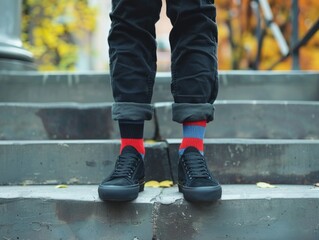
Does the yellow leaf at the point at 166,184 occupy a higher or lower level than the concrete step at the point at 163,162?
lower

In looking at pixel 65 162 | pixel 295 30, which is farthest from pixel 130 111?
pixel 295 30

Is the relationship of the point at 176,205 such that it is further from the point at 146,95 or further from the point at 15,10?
the point at 15,10

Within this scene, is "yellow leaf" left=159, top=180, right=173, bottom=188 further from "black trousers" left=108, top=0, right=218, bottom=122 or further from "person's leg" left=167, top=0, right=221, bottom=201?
"black trousers" left=108, top=0, right=218, bottom=122

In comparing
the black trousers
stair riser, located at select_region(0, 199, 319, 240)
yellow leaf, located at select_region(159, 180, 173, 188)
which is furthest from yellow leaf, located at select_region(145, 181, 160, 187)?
the black trousers

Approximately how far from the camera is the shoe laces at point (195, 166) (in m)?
1.75

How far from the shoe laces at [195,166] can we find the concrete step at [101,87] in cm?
116

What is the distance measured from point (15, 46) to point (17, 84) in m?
0.60

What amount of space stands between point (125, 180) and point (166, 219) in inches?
9.0

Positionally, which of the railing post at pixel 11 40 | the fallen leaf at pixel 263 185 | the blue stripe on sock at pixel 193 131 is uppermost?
the railing post at pixel 11 40

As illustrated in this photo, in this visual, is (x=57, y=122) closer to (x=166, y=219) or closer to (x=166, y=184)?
(x=166, y=184)

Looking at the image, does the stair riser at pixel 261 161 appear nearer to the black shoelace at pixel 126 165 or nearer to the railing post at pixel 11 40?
the black shoelace at pixel 126 165

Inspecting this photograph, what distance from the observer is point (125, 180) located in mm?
1730

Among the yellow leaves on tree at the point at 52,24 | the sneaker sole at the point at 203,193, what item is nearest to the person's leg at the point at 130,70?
the sneaker sole at the point at 203,193

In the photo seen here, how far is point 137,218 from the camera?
→ 1.77m
